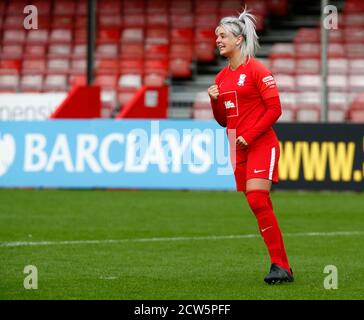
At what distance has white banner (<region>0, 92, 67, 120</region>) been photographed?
862 inches

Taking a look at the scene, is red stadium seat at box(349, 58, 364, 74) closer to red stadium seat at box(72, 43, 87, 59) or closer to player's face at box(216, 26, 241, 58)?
red stadium seat at box(72, 43, 87, 59)

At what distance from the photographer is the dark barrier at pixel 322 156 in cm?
1905

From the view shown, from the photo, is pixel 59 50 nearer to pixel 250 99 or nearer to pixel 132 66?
pixel 132 66

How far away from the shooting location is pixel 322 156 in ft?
62.8

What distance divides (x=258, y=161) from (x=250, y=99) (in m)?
0.49

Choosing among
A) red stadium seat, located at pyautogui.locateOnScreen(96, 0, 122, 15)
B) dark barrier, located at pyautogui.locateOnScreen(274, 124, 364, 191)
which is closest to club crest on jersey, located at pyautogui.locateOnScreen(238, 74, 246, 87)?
dark barrier, located at pyautogui.locateOnScreen(274, 124, 364, 191)

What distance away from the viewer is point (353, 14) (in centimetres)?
2667

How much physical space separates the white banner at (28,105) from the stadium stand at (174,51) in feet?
7.75

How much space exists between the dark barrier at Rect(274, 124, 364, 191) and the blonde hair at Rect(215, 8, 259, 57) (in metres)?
9.73

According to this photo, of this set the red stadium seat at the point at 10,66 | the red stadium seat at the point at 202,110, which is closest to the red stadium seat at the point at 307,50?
the red stadium seat at the point at 202,110

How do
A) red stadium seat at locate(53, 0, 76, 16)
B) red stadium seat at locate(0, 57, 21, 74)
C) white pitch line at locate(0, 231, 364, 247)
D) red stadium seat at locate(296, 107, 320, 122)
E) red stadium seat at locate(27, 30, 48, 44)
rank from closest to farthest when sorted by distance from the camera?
white pitch line at locate(0, 231, 364, 247), red stadium seat at locate(296, 107, 320, 122), red stadium seat at locate(0, 57, 21, 74), red stadium seat at locate(27, 30, 48, 44), red stadium seat at locate(53, 0, 76, 16)

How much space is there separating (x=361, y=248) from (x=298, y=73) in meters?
13.4
